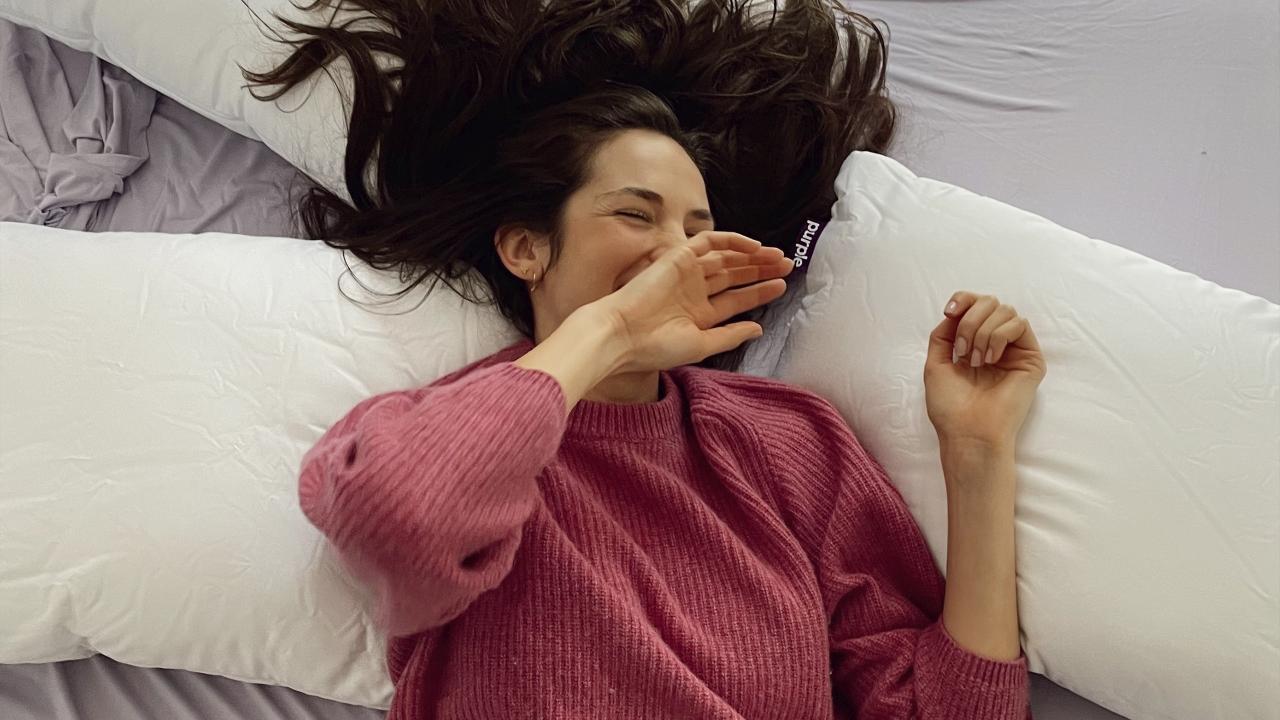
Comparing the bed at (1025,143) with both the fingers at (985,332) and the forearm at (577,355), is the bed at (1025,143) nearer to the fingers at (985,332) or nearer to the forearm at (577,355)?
the fingers at (985,332)

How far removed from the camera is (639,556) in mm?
1011

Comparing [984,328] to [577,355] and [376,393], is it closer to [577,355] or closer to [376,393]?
[577,355]

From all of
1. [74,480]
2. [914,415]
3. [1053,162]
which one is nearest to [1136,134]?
[1053,162]

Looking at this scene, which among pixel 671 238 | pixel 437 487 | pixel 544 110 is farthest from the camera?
pixel 544 110

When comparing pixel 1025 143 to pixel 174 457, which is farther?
pixel 1025 143

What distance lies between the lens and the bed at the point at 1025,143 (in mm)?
1210

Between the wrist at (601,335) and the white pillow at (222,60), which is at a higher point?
the white pillow at (222,60)

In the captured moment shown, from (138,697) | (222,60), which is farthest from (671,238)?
(138,697)

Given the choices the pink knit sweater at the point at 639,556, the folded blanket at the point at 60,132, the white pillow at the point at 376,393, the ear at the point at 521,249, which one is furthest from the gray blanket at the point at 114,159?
the pink knit sweater at the point at 639,556

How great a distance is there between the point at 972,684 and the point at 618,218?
59 centimetres

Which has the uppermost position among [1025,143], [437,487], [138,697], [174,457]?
[1025,143]

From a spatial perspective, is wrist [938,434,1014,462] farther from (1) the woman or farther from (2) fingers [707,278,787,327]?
(2) fingers [707,278,787,327]

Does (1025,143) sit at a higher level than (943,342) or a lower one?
higher

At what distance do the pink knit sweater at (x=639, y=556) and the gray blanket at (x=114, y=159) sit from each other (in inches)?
19.2
